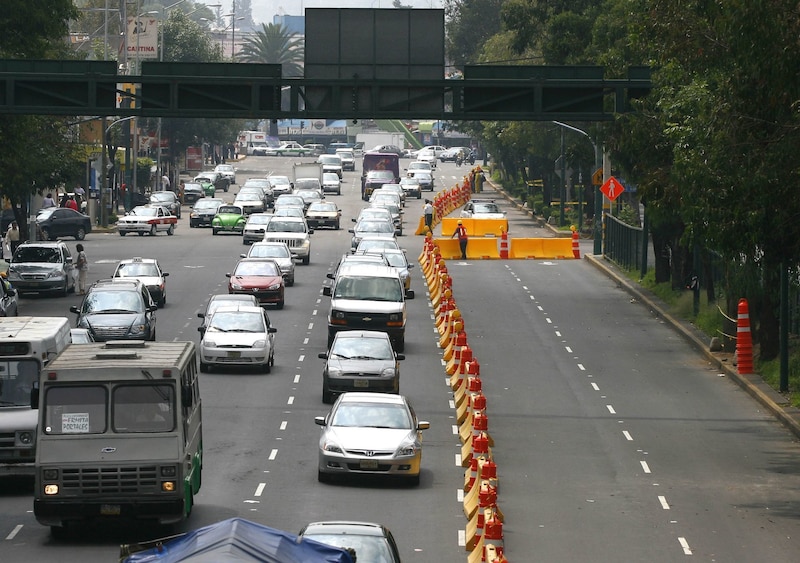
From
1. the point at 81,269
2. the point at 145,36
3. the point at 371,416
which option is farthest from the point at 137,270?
the point at 145,36

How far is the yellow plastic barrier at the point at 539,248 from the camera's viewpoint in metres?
64.1

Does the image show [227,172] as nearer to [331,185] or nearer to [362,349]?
[331,185]

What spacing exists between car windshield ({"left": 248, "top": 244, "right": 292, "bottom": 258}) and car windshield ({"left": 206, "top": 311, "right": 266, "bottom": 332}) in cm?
1462

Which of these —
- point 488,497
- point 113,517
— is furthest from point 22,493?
point 488,497

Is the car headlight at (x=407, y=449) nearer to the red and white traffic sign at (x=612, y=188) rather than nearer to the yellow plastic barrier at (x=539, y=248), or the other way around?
the red and white traffic sign at (x=612, y=188)

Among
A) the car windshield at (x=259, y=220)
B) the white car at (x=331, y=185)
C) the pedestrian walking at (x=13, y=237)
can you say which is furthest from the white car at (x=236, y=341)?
the white car at (x=331, y=185)

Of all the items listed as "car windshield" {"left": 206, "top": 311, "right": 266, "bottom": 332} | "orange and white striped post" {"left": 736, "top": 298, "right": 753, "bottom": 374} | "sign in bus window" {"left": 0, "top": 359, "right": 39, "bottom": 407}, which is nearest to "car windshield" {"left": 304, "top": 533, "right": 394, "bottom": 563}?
"sign in bus window" {"left": 0, "top": 359, "right": 39, "bottom": 407}

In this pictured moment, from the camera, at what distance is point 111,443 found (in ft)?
64.7

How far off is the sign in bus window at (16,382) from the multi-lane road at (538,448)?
1436 mm

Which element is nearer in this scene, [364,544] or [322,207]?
[364,544]

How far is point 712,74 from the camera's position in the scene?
27203 mm

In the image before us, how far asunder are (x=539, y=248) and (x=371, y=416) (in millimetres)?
39730

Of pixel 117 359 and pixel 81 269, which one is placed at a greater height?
pixel 117 359

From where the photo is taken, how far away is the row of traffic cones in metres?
19.0
